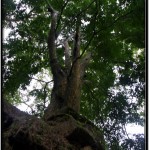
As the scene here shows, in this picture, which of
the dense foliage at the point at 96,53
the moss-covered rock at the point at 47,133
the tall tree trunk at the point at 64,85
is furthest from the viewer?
the dense foliage at the point at 96,53

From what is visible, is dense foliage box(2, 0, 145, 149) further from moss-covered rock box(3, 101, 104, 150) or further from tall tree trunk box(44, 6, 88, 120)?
moss-covered rock box(3, 101, 104, 150)

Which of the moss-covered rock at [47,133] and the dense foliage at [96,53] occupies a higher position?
the dense foliage at [96,53]

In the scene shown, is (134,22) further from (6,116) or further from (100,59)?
(6,116)

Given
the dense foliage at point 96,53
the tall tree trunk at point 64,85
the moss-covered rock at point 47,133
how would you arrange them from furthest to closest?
the dense foliage at point 96,53 < the tall tree trunk at point 64,85 < the moss-covered rock at point 47,133

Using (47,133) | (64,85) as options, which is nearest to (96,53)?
(64,85)

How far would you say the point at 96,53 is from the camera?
8164 mm

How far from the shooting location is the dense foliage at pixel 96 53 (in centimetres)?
676

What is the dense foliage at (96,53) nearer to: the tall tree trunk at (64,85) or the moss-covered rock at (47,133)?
the tall tree trunk at (64,85)

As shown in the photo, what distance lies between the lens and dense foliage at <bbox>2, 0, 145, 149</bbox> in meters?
6.76

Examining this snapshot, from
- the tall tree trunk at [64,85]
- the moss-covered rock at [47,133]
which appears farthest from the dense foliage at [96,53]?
the moss-covered rock at [47,133]

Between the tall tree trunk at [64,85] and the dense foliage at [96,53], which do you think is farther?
the dense foliage at [96,53]

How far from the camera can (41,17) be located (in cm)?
845

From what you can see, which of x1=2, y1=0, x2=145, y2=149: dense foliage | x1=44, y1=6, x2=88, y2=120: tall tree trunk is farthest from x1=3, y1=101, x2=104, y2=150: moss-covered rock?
x1=2, y1=0, x2=145, y2=149: dense foliage

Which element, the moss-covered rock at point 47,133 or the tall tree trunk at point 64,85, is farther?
the tall tree trunk at point 64,85
